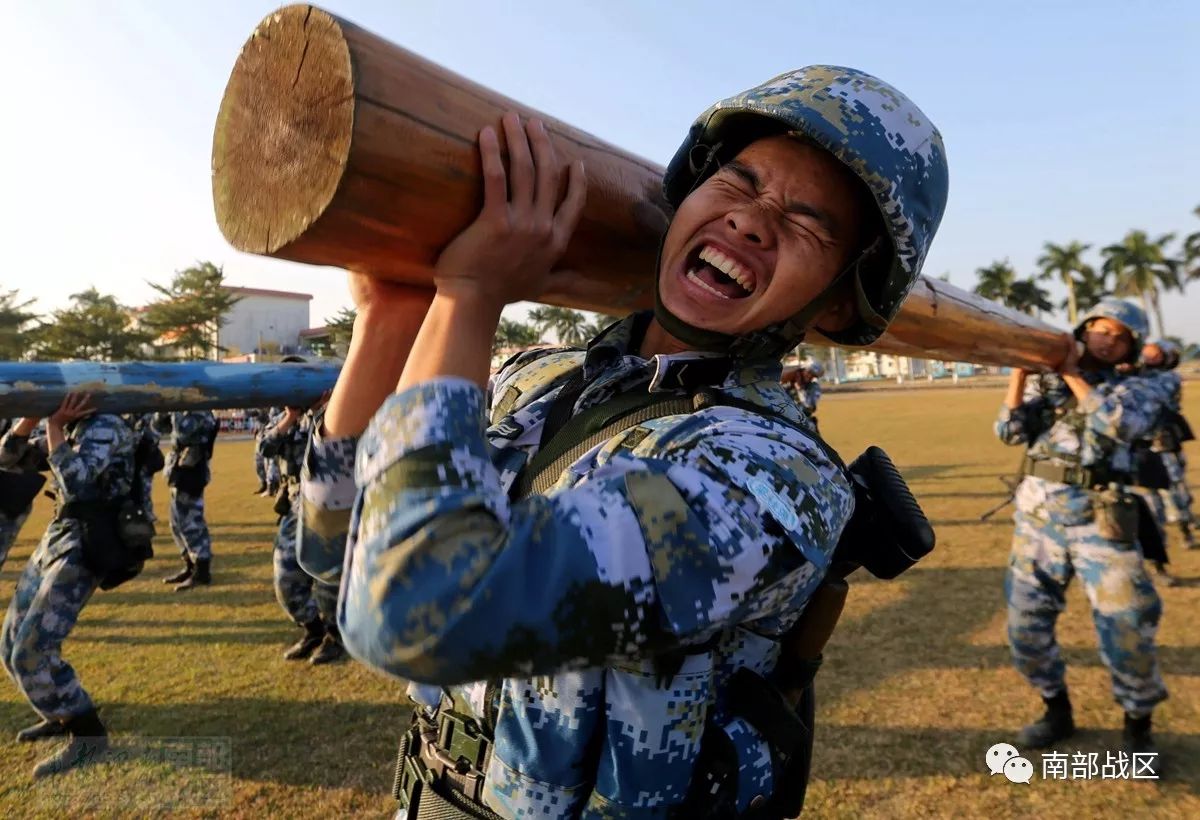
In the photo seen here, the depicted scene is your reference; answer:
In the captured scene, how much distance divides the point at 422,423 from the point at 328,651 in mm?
5664

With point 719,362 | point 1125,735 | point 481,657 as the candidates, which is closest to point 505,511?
point 481,657

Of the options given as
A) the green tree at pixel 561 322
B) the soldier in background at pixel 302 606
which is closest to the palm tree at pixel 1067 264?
the green tree at pixel 561 322

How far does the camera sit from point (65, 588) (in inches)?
184

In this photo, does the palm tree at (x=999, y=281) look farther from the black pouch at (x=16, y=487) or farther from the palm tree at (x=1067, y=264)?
the black pouch at (x=16, y=487)

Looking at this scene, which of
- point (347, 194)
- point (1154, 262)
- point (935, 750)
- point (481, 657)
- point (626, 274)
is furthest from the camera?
point (1154, 262)

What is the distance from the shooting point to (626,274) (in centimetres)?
164

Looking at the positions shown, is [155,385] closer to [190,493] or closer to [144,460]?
[144,460]

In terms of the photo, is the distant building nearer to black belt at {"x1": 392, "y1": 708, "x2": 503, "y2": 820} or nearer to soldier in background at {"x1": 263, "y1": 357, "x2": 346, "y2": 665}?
soldier in background at {"x1": 263, "y1": 357, "x2": 346, "y2": 665}

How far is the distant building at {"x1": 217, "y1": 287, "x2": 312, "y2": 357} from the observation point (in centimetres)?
6266

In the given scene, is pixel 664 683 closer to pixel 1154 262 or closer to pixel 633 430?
pixel 633 430

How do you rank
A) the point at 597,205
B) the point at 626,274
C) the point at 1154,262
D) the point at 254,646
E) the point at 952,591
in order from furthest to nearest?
the point at 1154,262, the point at 952,591, the point at 254,646, the point at 626,274, the point at 597,205

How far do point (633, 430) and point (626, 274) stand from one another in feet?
1.65

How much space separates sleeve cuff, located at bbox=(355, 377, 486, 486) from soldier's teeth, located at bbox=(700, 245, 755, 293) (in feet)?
1.98

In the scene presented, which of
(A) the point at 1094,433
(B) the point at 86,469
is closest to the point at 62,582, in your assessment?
(B) the point at 86,469
